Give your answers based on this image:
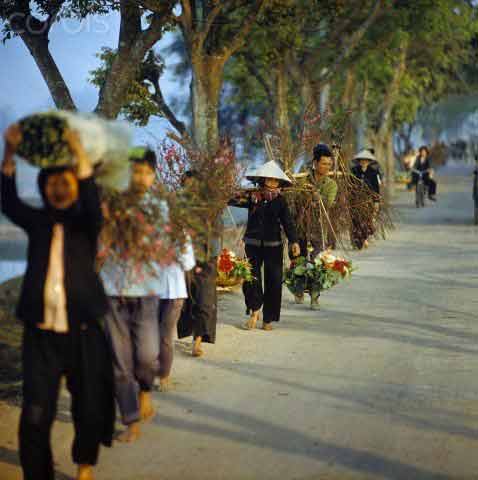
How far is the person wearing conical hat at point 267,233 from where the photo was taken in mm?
10992

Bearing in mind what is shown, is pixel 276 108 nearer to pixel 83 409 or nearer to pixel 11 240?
pixel 11 240

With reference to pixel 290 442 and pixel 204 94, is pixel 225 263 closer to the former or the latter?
pixel 290 442

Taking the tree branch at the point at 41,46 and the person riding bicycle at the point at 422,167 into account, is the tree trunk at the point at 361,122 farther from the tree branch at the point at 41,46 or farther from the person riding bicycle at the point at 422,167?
the tree branch at the point at 41,46

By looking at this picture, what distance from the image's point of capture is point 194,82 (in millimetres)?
18141

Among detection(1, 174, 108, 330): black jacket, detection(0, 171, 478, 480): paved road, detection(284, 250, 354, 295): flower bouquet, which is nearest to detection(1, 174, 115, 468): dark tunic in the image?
detection(1, 174, 108, 330): black jacket

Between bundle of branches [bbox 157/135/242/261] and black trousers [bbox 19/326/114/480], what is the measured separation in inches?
51.3

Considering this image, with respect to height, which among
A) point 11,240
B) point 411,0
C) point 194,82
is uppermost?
point 411,0

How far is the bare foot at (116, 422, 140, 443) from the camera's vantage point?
680cm

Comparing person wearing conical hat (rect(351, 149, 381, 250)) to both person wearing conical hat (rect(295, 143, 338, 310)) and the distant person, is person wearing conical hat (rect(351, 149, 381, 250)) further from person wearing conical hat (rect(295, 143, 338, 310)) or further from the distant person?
the distant person

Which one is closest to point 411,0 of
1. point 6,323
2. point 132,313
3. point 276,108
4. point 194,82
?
point 276,108

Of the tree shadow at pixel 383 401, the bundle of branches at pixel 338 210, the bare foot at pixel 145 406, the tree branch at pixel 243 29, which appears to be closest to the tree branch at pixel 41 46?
the bundle of branches at pixel 338 210

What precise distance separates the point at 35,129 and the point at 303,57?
81.4 ft

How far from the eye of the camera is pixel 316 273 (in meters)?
12.4

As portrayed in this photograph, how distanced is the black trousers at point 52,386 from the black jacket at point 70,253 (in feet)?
0.39
